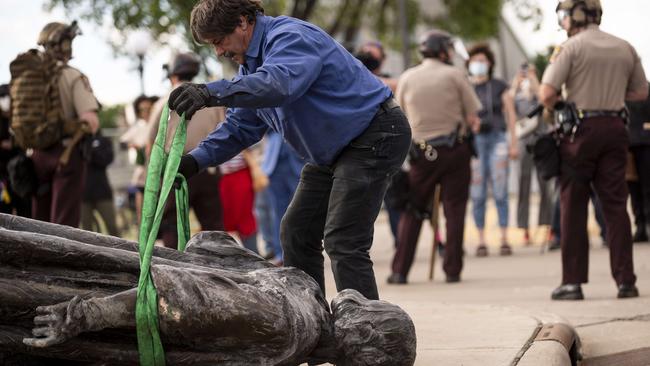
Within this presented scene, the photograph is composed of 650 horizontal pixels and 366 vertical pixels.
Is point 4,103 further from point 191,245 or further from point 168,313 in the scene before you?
point 168,313

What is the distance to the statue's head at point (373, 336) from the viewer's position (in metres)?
5.12

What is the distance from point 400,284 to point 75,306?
706 centimetres

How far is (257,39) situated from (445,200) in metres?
5.89

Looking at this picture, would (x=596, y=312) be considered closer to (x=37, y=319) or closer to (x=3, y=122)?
(x=37, y=319)

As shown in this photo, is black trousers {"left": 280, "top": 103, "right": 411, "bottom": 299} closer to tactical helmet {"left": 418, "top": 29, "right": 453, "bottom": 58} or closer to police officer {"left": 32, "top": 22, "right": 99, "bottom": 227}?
police officer {"left": 32, "top": 22, "right": 99, "bottom": 227}

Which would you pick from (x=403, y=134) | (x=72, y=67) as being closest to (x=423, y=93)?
(x=72, y=67)

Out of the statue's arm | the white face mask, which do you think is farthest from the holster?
the statue's arm

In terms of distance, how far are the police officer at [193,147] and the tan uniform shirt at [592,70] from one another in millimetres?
2714

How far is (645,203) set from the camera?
13758 millimetres

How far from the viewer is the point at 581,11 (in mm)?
8758

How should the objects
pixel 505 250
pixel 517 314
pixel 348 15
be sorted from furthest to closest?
pixel 348 15
pixel 505 250
pixel 517 314

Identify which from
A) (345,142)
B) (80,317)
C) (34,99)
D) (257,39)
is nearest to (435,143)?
(34,99)

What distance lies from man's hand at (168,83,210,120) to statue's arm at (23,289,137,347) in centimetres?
70

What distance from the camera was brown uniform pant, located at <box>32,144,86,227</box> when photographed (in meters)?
9.78
